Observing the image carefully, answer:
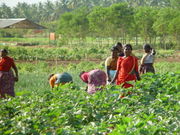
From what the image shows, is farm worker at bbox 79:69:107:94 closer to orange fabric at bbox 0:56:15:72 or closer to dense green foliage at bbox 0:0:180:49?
orange fabric at bbox 0:56:15:72

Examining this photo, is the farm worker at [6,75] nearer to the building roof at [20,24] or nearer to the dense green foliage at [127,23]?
the dense green foliage at [127,23]

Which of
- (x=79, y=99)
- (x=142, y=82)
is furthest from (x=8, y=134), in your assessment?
(x=142, y=82)

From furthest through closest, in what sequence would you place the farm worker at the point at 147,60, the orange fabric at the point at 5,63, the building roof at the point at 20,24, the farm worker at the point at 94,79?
the building roof at the point at 20,24 < the farm worker at the point at 147,60 < the orange fabric at the point at 5,63 < the farm worker at the point at 94,79

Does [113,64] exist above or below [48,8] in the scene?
below

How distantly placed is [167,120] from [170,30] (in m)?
28.5

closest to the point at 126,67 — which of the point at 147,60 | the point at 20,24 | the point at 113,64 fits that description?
the point at 113,64

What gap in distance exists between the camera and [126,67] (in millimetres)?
6809

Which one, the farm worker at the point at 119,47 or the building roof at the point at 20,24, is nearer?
the farm worker at the point at 119,47

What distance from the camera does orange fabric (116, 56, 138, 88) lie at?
6.79 m

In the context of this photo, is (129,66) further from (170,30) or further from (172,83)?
(170,30)

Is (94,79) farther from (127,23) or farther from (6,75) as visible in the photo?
(127,23)

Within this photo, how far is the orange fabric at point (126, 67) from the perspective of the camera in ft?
22.3

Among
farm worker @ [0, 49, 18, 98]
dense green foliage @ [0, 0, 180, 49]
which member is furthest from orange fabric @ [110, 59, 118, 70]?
dense green foliage @ [0, 0, 180, 49]

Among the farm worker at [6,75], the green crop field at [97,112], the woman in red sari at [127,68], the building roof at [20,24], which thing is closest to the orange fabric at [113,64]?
the woman in red sari at [127,68]
